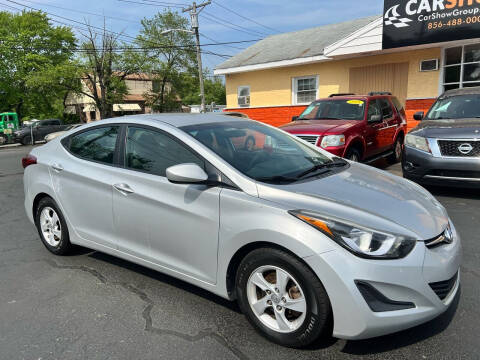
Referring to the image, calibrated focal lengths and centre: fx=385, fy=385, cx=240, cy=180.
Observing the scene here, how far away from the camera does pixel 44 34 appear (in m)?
39.9

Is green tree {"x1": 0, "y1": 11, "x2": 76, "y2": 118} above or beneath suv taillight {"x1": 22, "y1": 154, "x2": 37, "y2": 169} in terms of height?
above

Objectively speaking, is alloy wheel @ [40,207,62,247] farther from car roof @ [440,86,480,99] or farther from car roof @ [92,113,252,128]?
car roof @ [440,86,480,99]

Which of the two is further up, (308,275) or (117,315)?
(308,275)

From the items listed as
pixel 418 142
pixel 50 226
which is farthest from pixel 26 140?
pixel 418 142

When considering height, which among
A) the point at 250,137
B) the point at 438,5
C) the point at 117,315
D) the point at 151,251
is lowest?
the point at 117,315

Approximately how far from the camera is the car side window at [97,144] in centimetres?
360

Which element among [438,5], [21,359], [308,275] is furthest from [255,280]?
[438,5]

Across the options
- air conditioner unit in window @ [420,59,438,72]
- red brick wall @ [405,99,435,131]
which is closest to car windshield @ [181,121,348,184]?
red brick wall @ [405,99,435,131]

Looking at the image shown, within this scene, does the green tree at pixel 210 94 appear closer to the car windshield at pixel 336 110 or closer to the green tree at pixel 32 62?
the green tree at pixel 32 62

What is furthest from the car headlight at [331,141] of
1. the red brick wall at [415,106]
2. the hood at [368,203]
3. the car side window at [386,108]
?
the red brick wall at [415,106]

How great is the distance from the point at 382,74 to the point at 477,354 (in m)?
12.5

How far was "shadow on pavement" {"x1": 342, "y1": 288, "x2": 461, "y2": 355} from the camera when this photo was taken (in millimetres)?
2479

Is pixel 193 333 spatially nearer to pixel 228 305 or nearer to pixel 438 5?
pixel 228 305

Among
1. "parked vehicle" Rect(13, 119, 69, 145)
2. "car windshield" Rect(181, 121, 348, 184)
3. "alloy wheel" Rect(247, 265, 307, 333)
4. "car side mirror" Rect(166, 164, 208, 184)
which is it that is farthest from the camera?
"parked vehicle" Rect(13, 119, 69, 145)
